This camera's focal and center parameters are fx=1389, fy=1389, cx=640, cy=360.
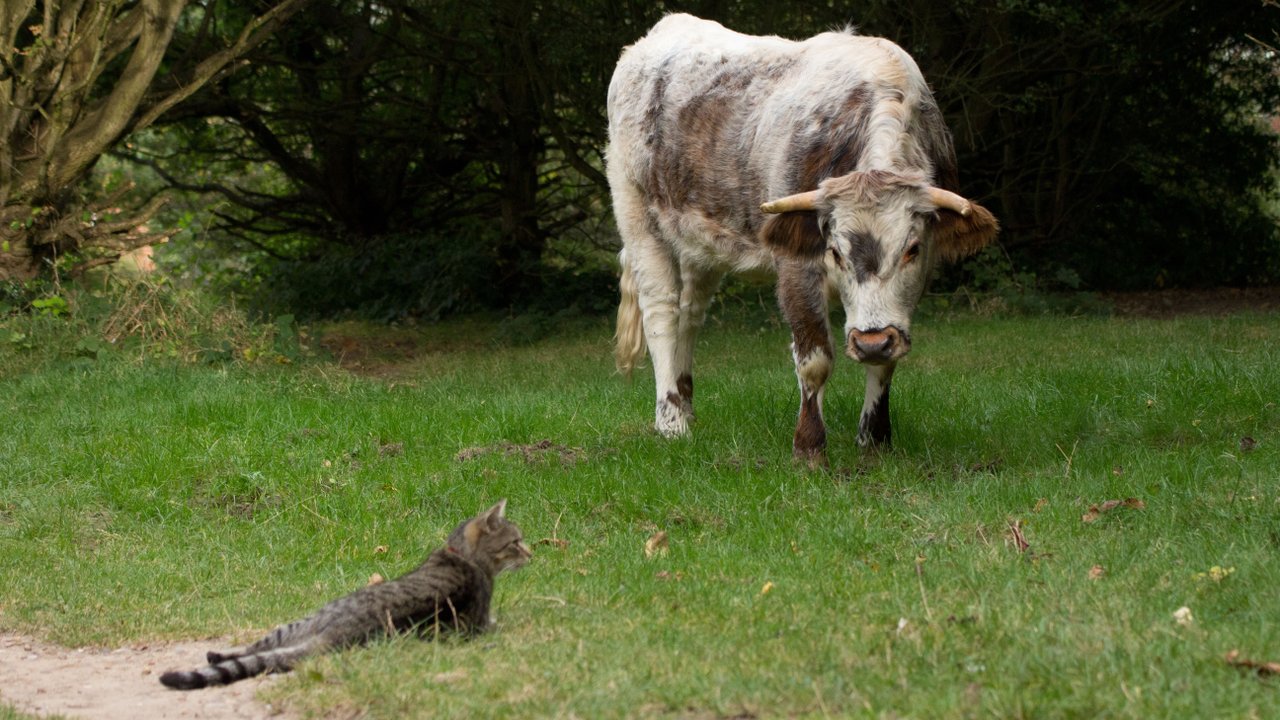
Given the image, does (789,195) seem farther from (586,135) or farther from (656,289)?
(586,135)

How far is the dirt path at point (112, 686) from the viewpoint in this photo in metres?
4.36

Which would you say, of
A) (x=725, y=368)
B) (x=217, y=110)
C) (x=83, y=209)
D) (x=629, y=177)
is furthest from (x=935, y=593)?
(x=217, y=110)

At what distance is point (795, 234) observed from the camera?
7602 mm

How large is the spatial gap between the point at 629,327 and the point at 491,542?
490 centimetres

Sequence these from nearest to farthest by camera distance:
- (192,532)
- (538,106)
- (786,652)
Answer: (786,652) → (192,532) → (538,106)

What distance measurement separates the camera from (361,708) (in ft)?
13.7

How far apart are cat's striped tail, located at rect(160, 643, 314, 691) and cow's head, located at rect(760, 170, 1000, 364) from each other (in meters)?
3.56

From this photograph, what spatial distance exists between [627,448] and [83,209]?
284 inches

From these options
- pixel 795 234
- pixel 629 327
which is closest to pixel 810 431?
pixel 795 234

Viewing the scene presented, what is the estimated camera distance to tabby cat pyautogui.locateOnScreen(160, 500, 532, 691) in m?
4.56

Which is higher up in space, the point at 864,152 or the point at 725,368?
the point at 864,152

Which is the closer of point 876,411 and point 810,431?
point 810,431

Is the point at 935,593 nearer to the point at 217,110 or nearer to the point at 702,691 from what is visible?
the point at 702,691

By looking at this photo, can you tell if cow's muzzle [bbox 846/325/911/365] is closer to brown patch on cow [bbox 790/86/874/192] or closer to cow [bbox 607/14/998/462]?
cow [bbox 607/14/998/462]
